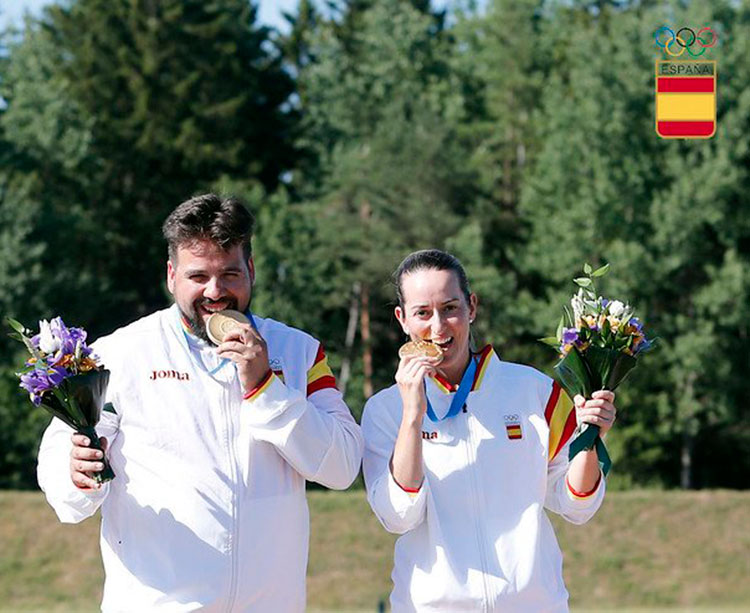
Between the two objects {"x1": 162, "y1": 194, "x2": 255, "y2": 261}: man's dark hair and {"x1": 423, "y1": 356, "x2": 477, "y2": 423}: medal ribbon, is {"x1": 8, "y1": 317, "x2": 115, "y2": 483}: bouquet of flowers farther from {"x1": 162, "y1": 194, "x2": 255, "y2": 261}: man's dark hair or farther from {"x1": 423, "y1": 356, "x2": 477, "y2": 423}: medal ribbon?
{"x1": 423, "y1": 356, "x2": 477, "y2": 423}: medal ribbon

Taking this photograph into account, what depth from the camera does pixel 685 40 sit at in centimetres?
3631

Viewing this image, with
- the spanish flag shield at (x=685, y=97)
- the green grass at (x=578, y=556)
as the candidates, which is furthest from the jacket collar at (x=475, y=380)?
the spanish flag shield at (x=685, y=97)

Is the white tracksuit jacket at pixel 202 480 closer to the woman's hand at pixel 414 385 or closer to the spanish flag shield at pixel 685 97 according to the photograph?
the woman's hand at pixel 414 385

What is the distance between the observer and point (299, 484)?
533 cm

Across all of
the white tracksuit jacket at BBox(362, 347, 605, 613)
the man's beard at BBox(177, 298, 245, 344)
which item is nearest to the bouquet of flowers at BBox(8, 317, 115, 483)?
the man's beard at BBox(177, 298, 245, 344)

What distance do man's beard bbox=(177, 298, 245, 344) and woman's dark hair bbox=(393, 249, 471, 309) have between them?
26.1 inches

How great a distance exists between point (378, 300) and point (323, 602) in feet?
71.8

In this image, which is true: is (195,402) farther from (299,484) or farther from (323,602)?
(323,602)

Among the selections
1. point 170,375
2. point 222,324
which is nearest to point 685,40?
point 170,375

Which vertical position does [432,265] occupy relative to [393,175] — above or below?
below

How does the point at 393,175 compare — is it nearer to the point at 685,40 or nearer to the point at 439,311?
the point at 685,40

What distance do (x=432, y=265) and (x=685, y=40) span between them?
1289 inches

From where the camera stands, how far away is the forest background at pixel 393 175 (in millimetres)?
41031

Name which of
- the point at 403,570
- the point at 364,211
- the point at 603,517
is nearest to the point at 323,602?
the point at 603,517
